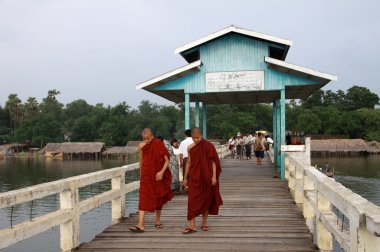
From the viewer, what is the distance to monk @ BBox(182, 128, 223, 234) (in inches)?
271

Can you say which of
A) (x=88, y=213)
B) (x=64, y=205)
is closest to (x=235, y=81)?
(x=64, y=205)

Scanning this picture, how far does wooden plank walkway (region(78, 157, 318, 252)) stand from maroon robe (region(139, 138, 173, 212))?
1.56 ft

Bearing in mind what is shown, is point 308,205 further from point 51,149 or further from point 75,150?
point 51,149

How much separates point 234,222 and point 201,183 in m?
1.29

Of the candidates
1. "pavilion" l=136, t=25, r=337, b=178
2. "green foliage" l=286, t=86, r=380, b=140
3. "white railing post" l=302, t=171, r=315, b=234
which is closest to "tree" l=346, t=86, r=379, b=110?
"green foliage" l=286, t=86, r=380, b=140

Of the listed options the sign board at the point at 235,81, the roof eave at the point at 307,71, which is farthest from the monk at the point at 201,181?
the sign board at the point at 235,81

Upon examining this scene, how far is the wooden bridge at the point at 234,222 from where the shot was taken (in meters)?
3.94

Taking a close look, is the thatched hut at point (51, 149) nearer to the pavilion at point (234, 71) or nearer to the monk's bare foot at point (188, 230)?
the pavilion at point (234, 71)

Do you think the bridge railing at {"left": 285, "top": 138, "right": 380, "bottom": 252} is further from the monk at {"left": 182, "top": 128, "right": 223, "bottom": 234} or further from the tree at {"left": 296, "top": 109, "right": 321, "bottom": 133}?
the tree at {"left": 296, "top": 109, "right": 321, "bottom": 133}

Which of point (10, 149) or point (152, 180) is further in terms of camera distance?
point (10, 149)

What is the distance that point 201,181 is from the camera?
→ 6.88m

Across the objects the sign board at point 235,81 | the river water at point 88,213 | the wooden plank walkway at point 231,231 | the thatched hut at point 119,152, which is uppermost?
the sign board at point 235,81

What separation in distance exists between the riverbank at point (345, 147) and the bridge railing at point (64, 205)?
2616 inches

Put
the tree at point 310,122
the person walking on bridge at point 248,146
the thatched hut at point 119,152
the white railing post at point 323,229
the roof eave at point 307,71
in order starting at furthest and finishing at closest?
1. the thatched hut at point 119,152
2. the tree at point 310,122
3. the person walking on bridge at point 248,146
4. the roof eave at point 307,71
5. the white railing post at point 323,229
